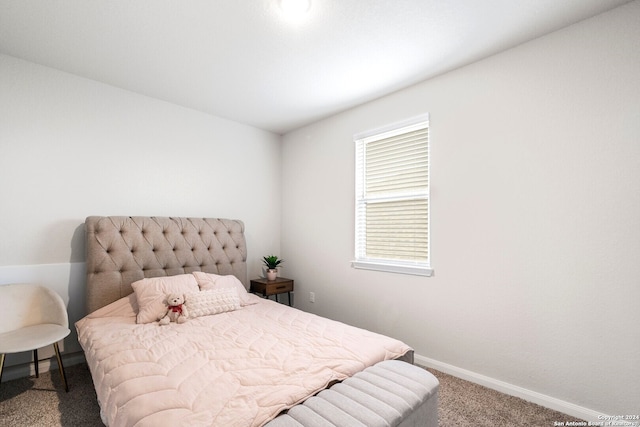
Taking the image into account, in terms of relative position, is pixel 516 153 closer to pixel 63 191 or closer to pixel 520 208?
pixel 520 208

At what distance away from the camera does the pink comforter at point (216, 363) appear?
3.80 ft

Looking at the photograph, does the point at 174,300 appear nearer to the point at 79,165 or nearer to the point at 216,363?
the point at 216,363

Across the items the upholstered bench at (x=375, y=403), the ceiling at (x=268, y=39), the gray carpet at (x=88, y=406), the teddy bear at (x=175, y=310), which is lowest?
the gray carpet at (x=88, y=406)

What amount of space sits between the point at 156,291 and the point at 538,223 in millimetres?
2820

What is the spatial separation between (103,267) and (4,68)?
5.44 ft

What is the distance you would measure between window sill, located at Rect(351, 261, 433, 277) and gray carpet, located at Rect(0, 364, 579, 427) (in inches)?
32.7

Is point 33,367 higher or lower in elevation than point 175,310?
lower

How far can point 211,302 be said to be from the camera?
242 centimetres

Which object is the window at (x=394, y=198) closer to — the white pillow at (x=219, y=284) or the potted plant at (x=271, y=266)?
the potted plant at (x=271, y=266)

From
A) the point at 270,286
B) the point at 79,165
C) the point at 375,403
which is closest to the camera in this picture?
the point at 375,403

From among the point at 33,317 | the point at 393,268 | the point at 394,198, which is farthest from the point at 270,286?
the point at 33,317

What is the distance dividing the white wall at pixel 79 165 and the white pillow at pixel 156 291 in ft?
2.09

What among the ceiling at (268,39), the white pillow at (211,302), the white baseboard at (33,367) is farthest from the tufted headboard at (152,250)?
the ceiling at (268,39)

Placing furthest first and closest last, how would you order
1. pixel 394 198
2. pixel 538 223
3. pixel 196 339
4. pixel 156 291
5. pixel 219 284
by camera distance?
pixel 394 198
pixel 219 284
pixel 156 291
pixel 538 223
pixel 196 339
